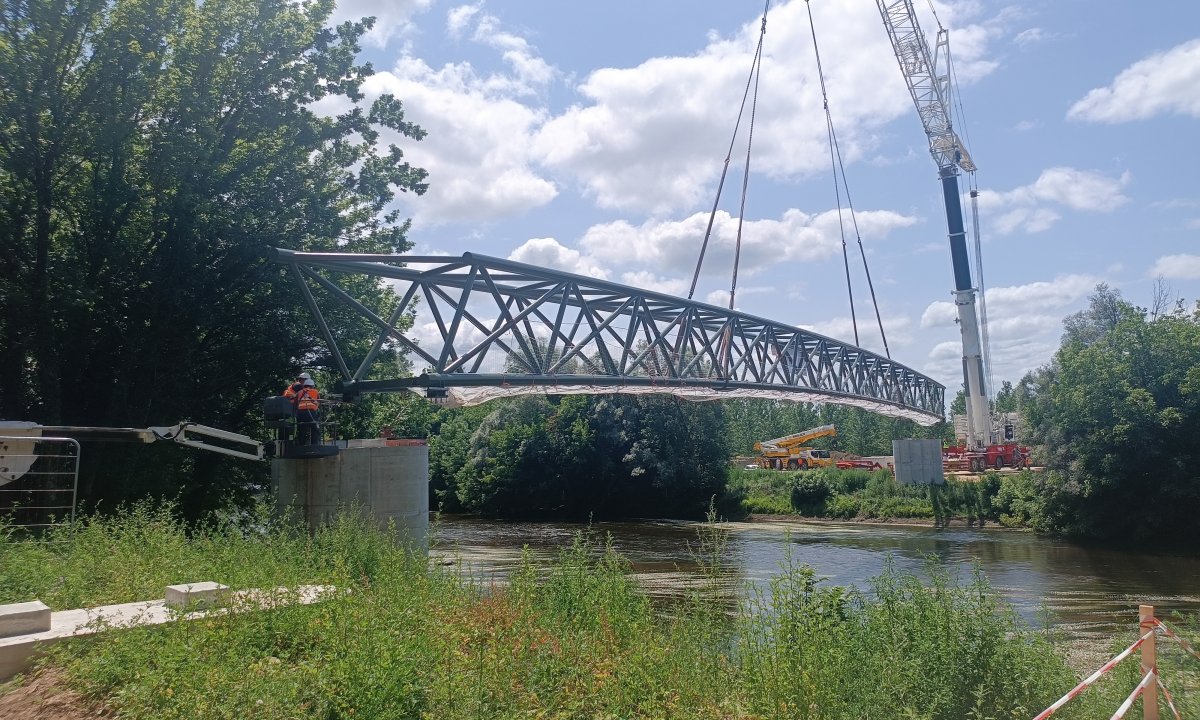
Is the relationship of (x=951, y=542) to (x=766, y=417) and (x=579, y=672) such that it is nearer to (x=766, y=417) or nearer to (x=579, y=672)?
(x=579, y=672)

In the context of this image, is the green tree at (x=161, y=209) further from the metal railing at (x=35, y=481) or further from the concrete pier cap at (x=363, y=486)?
the concrete pier cap at (x=363, y=486)

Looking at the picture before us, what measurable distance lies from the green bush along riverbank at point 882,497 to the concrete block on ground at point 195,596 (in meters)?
42.6

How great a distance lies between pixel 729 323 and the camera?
31.2 m

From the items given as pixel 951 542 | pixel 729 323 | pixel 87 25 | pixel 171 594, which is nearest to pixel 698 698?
pixel 171 594

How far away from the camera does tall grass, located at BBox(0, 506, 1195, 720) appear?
640cm

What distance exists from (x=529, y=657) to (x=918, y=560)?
27948 mm

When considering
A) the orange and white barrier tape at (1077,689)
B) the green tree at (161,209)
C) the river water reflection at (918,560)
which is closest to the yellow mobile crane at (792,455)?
the river water reflection at (918,560)

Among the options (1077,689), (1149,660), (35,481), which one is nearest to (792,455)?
(35,481)

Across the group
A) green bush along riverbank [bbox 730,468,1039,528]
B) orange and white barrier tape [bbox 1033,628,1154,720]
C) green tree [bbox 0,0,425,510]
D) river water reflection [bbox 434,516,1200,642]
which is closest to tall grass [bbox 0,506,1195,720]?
orange and white barrier tape [bbox 1033,628,1154,720]

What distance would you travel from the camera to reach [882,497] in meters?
51.7

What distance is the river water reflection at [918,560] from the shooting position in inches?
856

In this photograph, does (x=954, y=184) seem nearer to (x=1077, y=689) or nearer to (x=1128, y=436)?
(x=1128, y=436)

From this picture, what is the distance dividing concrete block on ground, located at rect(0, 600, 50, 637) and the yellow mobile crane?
63537mm

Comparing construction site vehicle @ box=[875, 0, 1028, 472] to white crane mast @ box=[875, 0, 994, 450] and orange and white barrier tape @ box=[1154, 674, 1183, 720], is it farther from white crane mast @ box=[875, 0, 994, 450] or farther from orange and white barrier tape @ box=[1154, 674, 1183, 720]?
orange and white barrier tape @ box=[1154, 674, 1183, 720]
